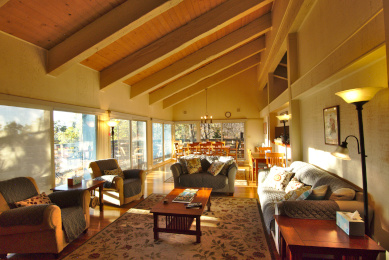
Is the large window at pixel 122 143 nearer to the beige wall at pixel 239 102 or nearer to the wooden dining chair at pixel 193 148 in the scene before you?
the wooden dining chair at pixel 193 148

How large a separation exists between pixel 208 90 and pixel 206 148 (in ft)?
9.85

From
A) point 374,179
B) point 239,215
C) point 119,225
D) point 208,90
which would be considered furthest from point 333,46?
point 208,90

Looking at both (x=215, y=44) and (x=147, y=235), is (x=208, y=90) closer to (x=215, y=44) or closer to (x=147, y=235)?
(x=215, y=44)

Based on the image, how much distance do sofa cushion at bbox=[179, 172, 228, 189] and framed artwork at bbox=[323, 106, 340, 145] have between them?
7.18ft

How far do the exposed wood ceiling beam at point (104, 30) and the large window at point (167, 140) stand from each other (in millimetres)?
6038

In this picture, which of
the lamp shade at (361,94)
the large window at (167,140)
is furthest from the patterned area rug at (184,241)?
the large window at (167,140)

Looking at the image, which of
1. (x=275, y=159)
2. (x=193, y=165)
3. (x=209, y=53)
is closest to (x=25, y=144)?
(x=193, y=165)

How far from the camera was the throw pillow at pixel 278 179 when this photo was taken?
3622 millimetres

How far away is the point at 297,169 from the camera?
12.3ft

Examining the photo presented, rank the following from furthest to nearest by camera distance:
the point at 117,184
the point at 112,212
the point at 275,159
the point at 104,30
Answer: the point at 275,159, the point at 117,184, the point at 112,212, the point at 104,30

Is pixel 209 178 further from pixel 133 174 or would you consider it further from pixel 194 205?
pixel 194 205

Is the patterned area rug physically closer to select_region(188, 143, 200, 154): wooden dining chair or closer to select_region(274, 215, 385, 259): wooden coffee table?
select_region(274, 215, 385, 259): wooden coffee table

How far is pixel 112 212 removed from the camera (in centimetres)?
386

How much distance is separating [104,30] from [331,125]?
382cm
